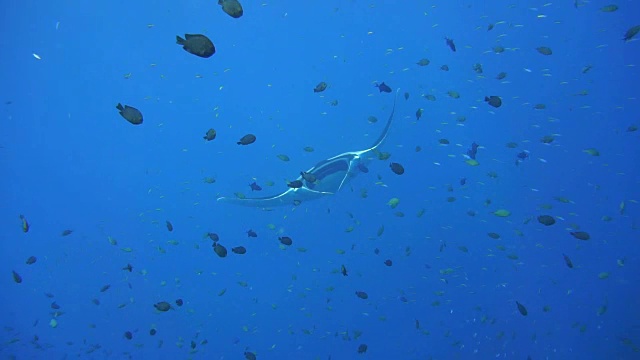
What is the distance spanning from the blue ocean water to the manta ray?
266 inches

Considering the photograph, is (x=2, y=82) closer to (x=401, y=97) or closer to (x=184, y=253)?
(x=184, y=253)

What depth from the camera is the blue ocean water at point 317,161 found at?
15.5 meters

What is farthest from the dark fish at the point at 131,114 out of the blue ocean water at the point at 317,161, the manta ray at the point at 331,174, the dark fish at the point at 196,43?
the blue ocean water at the point at 317,161

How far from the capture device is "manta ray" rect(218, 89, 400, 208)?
897 cm

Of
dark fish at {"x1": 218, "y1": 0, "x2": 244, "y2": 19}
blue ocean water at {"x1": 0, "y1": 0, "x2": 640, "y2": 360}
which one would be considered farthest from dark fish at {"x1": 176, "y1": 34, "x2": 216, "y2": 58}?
blue ocean water at {"x1": 0, "y1": 0, "x2": 640, "y2": 360}

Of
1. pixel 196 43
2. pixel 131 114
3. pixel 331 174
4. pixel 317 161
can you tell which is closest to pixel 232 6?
pixel 196 43

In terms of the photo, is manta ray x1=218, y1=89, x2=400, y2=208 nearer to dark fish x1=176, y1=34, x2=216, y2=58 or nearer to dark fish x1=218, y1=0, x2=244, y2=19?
dark fish x1=218, y1=0, x2=244, y2=19

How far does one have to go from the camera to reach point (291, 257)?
2280cm

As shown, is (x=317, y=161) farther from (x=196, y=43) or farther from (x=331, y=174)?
(x=196, y=43)

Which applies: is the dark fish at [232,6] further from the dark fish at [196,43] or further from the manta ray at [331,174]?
the manta ray at [331,174]

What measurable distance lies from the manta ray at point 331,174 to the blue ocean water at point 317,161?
22.1 feet

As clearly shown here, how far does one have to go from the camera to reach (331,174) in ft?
30.5

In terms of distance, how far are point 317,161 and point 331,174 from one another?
34.7 feet

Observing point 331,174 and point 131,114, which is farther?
point 331,174
